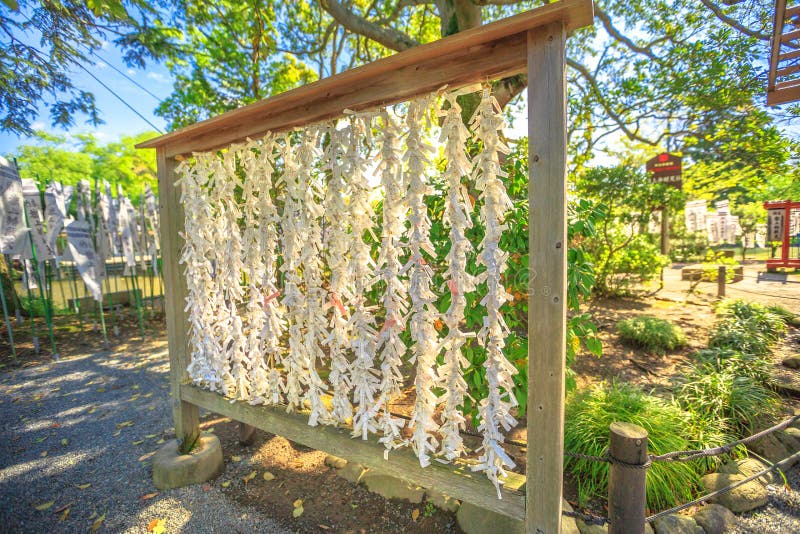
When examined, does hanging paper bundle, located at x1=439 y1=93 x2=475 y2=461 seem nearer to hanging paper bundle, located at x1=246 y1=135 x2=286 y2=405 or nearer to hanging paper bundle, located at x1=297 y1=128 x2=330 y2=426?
hanging paper bundle, located at x1=297 y1=128 x2=330 y2=426

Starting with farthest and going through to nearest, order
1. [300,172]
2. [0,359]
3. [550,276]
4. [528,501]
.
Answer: [0,359], [300,172], [528,501], [550,276]

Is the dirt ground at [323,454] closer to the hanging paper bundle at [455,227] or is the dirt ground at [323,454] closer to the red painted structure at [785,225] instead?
the hanging paper bundle at [455,227]

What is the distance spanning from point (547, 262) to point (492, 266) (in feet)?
0.68

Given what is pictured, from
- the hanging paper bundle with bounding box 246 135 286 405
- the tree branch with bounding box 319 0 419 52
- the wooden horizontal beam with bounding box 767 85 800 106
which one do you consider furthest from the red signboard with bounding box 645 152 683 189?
the hanging paper bundle with bounding box 246 135 286 405

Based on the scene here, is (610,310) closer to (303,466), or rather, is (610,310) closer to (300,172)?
(303,466)

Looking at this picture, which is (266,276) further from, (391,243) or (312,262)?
(391,243)

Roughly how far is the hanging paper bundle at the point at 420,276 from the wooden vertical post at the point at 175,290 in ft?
6.19

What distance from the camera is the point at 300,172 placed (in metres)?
1.76

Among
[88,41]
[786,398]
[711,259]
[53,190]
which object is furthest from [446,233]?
[711,259]

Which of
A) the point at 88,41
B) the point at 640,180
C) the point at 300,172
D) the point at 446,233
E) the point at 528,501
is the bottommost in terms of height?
the point at 528,501

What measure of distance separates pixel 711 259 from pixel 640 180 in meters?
2.65

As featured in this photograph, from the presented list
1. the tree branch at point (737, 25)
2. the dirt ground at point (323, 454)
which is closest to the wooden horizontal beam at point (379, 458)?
the dirt ground at point (323, 454)

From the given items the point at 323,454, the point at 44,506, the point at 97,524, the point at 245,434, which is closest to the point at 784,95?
the point at 323,454

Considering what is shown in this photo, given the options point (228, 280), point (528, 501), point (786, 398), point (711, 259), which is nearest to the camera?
point (528, 501)
